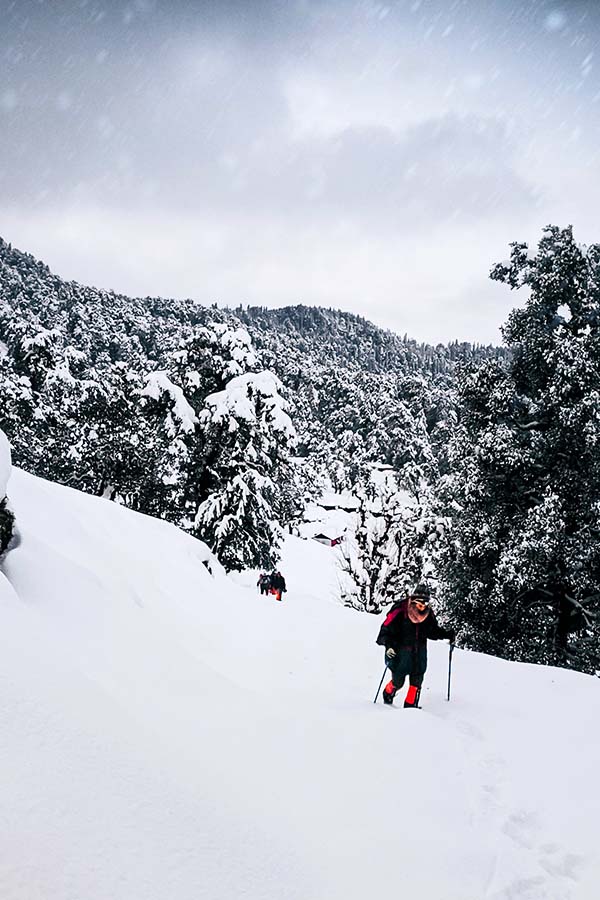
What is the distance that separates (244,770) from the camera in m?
4.05

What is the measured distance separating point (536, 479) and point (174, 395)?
11013 mm

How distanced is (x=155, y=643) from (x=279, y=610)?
844 cm

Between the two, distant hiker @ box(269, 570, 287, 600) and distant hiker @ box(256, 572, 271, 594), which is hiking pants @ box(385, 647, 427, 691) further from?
distant hiker @ box(256, 572, 271, 594)

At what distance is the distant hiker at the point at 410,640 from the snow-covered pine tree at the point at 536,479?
797 centimetres

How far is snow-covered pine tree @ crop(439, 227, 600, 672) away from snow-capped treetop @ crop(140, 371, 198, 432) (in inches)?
325

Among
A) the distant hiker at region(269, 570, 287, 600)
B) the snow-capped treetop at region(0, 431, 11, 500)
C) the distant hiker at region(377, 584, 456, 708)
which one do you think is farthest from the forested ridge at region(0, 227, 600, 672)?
the snow-capped treetop at region(0, 431, 11, 500)

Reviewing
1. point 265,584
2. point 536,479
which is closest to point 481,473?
Answer: point 536,479

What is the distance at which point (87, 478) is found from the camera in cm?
3309

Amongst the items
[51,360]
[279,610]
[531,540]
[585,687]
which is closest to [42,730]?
[585,687]

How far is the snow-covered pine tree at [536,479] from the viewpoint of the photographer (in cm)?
1426

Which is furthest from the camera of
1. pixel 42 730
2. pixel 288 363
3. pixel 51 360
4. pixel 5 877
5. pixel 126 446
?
pixel 288 363

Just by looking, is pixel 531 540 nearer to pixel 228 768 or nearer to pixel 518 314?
pixel 518 314

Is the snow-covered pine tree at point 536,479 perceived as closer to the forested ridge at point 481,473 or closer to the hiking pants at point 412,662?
the forested ridge at point 481,473

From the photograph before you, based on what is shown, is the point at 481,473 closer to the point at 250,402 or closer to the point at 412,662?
the point at 250,402
